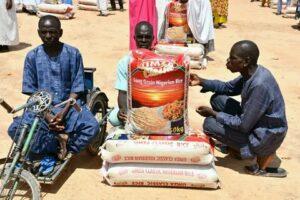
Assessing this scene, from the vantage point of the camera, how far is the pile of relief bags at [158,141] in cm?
422

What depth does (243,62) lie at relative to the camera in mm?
4391

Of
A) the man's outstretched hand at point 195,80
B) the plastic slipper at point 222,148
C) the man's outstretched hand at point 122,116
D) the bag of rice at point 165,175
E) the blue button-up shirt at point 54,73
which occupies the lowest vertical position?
the plastic slipper at point 222,148

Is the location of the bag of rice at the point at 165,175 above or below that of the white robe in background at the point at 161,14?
below

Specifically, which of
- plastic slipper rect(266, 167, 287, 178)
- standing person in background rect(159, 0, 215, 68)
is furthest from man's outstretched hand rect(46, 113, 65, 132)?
standing person in background rect(159, 0, 215, 68)

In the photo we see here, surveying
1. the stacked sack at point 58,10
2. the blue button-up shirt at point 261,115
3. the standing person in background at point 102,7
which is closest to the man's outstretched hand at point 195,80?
the blue button-up shirt at point 261,115

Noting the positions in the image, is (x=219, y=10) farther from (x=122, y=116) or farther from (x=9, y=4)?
(x=122, y=116)

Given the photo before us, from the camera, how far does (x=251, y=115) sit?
4.38 metres

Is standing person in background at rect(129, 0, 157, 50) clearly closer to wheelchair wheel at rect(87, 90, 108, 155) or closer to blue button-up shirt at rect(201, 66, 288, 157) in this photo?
wheelchair wheel at rect(87, 90, 108, 155)

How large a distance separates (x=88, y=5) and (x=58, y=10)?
2.02 metres

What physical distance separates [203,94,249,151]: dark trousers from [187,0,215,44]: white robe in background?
4.46 m

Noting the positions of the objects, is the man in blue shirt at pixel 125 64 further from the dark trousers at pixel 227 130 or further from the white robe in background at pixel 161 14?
the white robe in background at pixel 161 14

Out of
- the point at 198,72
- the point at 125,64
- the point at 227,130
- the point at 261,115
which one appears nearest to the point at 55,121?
the point at 125,64

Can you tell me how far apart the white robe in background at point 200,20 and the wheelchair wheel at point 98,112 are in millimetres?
4461

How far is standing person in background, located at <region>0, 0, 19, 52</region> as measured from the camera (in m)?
9.70
